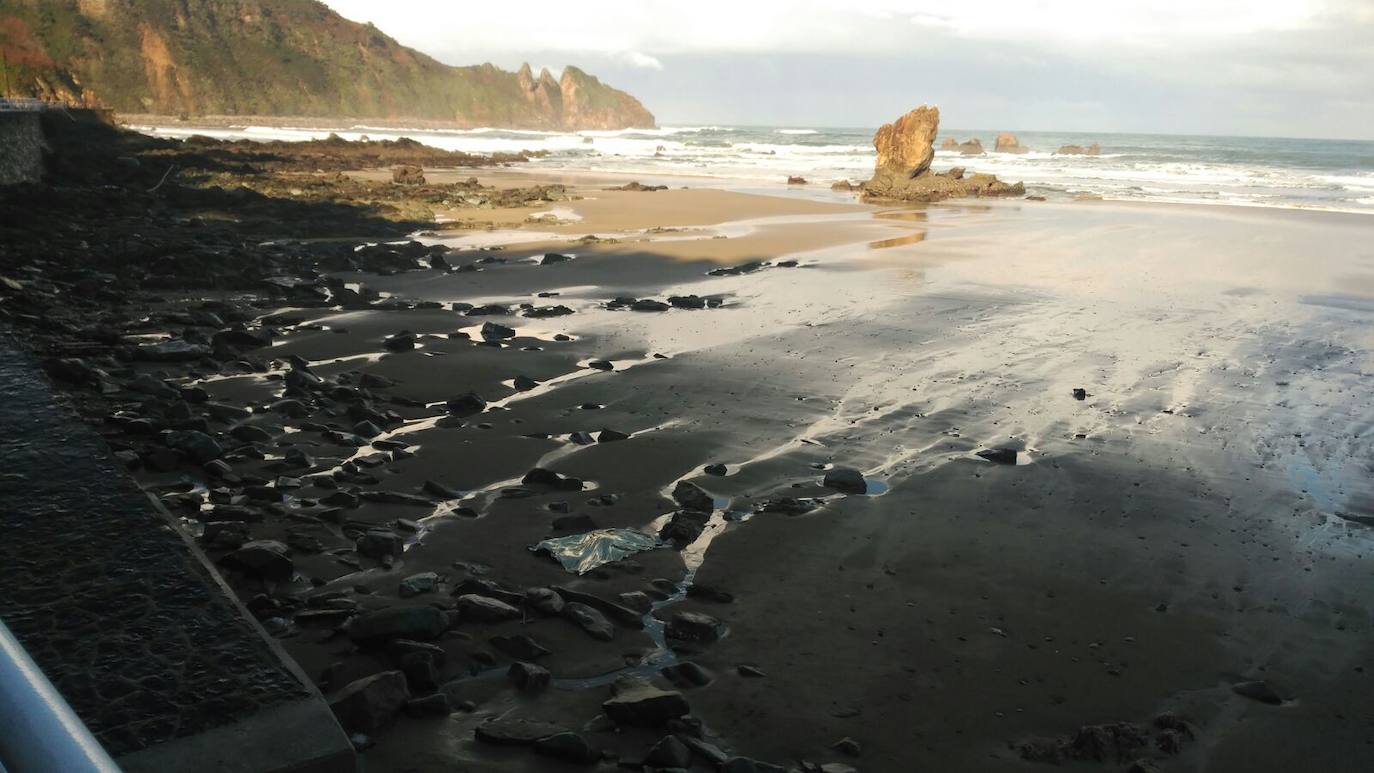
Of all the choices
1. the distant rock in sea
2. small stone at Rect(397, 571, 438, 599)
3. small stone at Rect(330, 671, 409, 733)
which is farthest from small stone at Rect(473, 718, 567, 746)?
the distant rock in sea

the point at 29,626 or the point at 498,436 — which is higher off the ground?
the point at 29,626

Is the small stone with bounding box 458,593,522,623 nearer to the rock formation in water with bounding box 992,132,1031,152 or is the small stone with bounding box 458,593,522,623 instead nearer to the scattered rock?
the scattered rock

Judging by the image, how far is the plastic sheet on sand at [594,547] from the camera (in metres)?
4.85

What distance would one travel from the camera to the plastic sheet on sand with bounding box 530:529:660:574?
15.9ft

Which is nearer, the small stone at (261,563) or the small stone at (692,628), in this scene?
the small stone at (692,628)

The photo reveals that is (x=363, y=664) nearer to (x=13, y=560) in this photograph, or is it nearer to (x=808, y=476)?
(x=13, y=560)

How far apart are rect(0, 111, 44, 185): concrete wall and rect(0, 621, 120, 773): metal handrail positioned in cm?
2133

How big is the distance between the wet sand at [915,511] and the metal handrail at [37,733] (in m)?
2.53

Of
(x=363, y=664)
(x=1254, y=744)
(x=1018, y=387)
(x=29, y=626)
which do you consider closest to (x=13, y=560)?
(x=29, y=626)

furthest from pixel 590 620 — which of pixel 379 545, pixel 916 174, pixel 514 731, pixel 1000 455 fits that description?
pixel 916 174

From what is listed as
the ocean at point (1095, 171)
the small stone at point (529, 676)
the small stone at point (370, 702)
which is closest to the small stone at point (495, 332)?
the small stone at point (529, 676)

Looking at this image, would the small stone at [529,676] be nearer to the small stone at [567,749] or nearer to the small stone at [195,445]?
the small stone at [567,749]

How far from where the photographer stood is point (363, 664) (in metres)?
3.74

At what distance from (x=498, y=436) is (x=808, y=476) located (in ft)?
7.36
